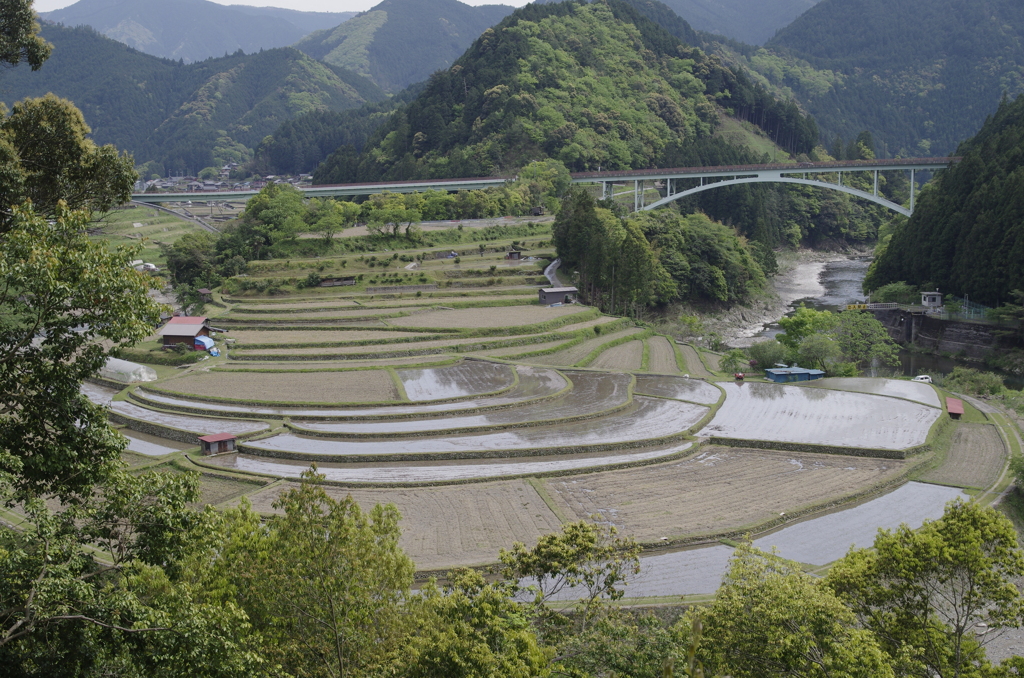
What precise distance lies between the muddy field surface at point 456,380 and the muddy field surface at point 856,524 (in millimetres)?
16625

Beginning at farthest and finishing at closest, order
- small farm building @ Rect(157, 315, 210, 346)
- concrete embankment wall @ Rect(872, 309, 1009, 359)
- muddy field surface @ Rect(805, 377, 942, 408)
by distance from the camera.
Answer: concrete embankment wall @ Rect(872, 309, 1009, 359), small farm building @ Rect(157, 315, 210, 346), muddy field surface @ Rect(805, 377, 942, 408)

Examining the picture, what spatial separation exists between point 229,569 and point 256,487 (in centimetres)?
1420

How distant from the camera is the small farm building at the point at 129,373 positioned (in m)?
40.2

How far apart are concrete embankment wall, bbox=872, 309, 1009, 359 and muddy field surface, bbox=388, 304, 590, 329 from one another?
22026 mm

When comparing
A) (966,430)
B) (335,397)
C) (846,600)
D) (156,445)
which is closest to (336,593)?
(846,600)

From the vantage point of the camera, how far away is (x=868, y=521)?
75.9 feet

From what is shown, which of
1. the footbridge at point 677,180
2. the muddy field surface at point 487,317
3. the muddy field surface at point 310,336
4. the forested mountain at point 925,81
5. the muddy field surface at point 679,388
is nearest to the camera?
the muddy field surface at point 679,388

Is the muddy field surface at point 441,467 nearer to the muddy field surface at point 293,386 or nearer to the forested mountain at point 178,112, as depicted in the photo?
the muddy field surface at point 293,386

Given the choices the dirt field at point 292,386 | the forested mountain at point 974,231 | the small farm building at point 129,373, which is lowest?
the dirt field at point 292,386

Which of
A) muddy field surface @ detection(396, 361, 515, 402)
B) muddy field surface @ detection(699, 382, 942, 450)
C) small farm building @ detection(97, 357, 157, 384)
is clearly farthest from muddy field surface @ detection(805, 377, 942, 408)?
small farm building @ detection(97, 357, 157, 384)

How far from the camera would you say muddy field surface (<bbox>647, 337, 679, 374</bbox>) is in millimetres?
43263

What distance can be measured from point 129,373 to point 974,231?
52.4 meters

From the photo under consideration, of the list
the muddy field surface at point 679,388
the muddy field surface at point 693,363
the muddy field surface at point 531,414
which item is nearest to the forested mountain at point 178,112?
the muddy field surface at point 693,363

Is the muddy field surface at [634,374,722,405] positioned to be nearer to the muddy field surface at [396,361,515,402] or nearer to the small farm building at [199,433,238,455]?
the muddy field surface at [396,361,515,402]
